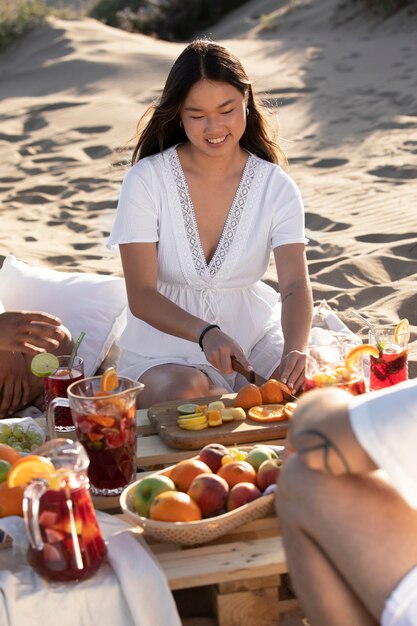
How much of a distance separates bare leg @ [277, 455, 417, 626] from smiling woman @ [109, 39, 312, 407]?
1649 mm

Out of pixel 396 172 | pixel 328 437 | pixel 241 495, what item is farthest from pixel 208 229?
pixel 396 172

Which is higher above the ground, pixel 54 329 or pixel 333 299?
pixel 54 329

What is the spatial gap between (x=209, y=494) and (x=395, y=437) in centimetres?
74

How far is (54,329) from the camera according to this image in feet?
11.8

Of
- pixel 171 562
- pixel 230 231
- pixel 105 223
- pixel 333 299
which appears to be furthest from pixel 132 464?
pixel 105 223

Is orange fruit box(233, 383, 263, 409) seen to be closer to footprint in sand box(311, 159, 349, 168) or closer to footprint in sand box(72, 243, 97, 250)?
footprint in sand box(72, 243, 97, 250)

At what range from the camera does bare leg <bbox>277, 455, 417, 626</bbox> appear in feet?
7.14

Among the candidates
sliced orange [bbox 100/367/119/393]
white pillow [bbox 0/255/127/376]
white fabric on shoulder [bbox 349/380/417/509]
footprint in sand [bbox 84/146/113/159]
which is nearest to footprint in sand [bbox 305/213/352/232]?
white pillow [bbox 0/255/127/376]

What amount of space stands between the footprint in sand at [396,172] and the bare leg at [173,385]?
4.07m

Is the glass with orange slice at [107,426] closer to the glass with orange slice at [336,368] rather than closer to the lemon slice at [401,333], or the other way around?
the glass with orange slice at [336,368]

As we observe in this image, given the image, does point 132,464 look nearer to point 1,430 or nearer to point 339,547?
point 1,430

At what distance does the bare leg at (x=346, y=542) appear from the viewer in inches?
85.7

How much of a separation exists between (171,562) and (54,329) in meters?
1.23

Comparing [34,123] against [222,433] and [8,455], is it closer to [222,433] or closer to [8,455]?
[222,433]
